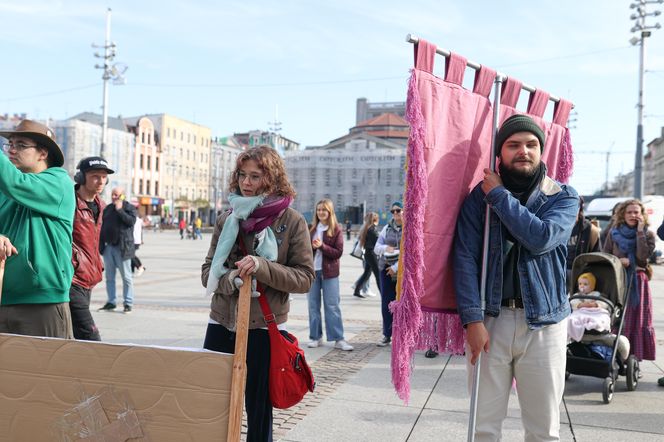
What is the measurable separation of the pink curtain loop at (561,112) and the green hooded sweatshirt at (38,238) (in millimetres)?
2641

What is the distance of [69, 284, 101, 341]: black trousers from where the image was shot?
4.62 meters

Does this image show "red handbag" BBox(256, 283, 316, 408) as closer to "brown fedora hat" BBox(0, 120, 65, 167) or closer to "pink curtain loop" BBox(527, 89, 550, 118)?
"brown fedora hat" BBox(0, 120, 65, 167)

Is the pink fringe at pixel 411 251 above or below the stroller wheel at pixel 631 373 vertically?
above

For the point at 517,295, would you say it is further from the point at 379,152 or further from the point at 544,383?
the point at 379,152

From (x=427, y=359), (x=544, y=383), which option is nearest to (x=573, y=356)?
(x=427, y=359)

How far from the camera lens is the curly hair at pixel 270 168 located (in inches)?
119

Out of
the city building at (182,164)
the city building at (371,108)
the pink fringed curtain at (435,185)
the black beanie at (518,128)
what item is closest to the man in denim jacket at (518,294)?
the black beanie at (518,128)

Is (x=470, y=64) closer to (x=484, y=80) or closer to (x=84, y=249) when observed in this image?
(x=484, y=80)

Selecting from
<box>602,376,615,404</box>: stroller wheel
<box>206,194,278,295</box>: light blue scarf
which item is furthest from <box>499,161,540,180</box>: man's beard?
<box>602,376,615,404</box>: stroller wheel

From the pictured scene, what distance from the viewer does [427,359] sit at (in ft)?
22.0

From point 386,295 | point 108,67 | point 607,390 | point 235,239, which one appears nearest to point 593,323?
point 607,390

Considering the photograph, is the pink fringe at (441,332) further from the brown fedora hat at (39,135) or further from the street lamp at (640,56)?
the street lamp at (640,56)

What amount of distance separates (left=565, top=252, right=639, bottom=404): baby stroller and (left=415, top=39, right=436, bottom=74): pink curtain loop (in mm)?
3395

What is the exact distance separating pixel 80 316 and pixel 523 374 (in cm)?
336
